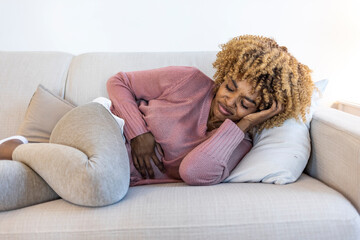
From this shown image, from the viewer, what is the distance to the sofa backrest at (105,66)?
1400 mm

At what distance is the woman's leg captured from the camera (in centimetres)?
79

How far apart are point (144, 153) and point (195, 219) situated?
1.27ft

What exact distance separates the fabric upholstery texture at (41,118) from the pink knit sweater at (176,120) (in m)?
0.22

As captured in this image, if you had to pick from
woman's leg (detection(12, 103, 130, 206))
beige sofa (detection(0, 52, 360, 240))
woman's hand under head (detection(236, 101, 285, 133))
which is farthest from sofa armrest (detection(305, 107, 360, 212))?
woman's leg (detection(12, 103, 130, 206))

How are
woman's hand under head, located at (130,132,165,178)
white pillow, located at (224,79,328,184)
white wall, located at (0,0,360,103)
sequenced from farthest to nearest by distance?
white wall, located at (0,0,360,103) < woman's hand under head, located at (130,132,165,178) < white pillow, located at (224,79,328,184)

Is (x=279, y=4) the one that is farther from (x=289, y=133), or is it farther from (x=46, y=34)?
(x=46, y=34)

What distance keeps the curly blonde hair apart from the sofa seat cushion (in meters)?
0.37

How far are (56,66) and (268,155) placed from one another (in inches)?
38.8

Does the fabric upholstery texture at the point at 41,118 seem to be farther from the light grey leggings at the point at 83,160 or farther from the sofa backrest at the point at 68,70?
the light grey leggings at the point at 83,160

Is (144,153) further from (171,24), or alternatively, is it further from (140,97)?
(171,24)

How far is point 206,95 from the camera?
4.00ft

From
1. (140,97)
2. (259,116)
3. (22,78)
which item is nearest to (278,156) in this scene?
(259,116)

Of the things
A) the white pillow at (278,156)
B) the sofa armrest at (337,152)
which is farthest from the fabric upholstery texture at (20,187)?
the sofa armrest at (337,152)

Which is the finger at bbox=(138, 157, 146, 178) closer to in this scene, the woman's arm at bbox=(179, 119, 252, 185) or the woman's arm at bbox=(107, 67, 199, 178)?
the woman's arm at bbox=(107, 67, 199, 178)
